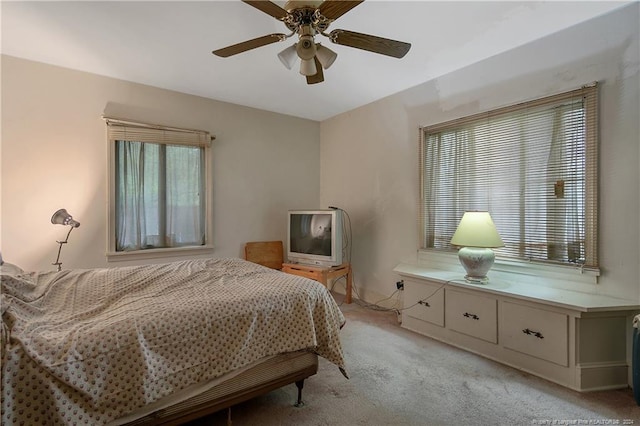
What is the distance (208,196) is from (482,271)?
299 centimetres

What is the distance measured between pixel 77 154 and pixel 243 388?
2840 mm

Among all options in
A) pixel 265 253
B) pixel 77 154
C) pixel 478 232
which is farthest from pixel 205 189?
pixel 478 232

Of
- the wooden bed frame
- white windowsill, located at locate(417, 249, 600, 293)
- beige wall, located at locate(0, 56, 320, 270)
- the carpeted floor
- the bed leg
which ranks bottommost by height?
the carpeted floor

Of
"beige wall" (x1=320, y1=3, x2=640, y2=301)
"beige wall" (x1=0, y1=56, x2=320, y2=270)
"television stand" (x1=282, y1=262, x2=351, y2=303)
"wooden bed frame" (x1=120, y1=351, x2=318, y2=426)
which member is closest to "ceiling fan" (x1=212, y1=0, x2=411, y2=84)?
"beige wall" (x1=320, y1=3, x2=640, y2=301)

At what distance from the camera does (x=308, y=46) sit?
178 centimetres

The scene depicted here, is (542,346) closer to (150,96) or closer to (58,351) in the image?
(58,351)

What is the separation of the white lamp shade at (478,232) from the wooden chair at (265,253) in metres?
2.36

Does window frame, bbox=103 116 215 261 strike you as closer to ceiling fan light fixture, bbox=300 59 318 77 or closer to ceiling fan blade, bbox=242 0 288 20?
ceiling fan light fixture, bbox=300 59 318 77

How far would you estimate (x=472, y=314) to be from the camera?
253cm

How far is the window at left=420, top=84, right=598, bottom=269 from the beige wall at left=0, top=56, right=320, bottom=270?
7.85 ft

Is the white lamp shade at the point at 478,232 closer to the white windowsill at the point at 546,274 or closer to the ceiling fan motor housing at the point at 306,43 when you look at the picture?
the white windowsill at the point at 546,274

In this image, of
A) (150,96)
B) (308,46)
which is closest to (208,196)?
(150,96)

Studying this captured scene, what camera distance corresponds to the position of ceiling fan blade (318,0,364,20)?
152cm

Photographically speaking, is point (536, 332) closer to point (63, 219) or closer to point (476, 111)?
point (476, 111)
